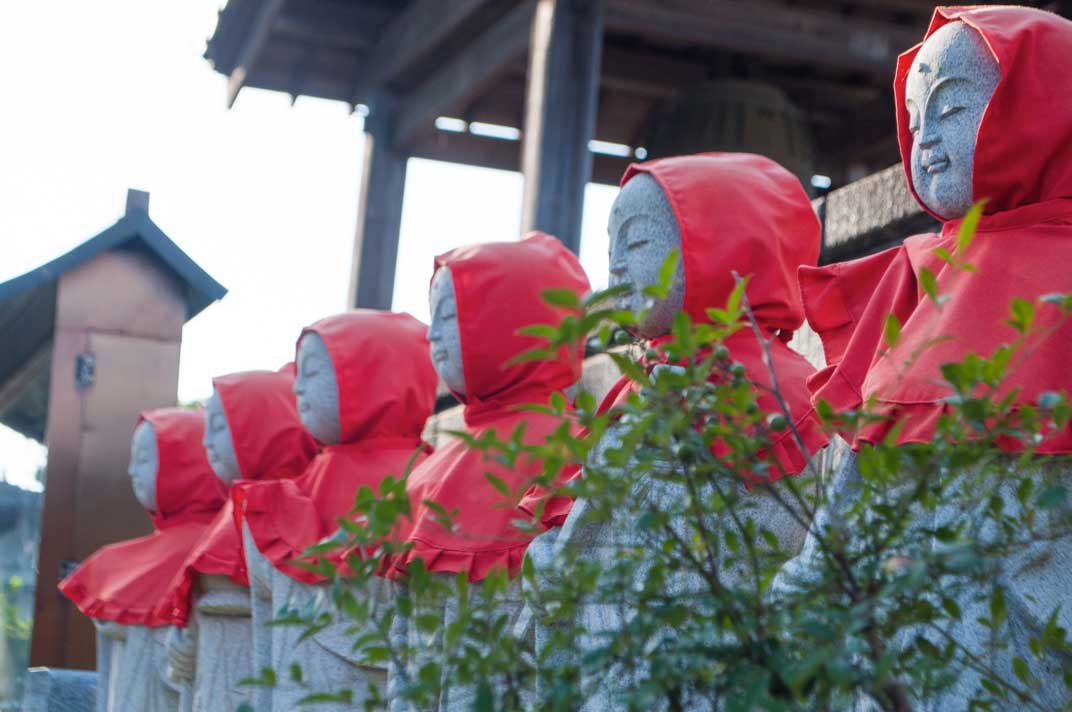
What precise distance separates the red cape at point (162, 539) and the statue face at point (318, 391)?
148cm

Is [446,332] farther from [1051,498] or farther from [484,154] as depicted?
[484,154]

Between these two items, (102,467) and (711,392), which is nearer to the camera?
(711,392)

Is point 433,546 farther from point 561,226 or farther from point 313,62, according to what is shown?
point 313,62

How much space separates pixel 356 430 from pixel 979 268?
108 inches

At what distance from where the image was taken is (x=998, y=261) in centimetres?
266

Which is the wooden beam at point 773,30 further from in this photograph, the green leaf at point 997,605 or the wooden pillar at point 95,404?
the green leaf at point 997,605

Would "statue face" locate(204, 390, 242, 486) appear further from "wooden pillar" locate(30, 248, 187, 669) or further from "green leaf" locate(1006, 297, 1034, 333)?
"green leaf" locate(1006, 297, 1034, 333)

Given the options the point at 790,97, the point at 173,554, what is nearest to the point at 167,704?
the point at 173,554

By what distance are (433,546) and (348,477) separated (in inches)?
41.1

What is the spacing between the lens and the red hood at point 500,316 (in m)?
4.22

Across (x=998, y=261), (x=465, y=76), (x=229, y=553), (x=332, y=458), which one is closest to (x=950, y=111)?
(x=998, y=261)

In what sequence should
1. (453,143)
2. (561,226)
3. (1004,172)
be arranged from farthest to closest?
(453,143) < (561,226) < (1004,172)

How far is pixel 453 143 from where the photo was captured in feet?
31.1

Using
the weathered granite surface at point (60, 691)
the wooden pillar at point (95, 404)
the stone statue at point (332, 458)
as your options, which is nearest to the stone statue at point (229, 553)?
the stone statue at point (332, 458)
